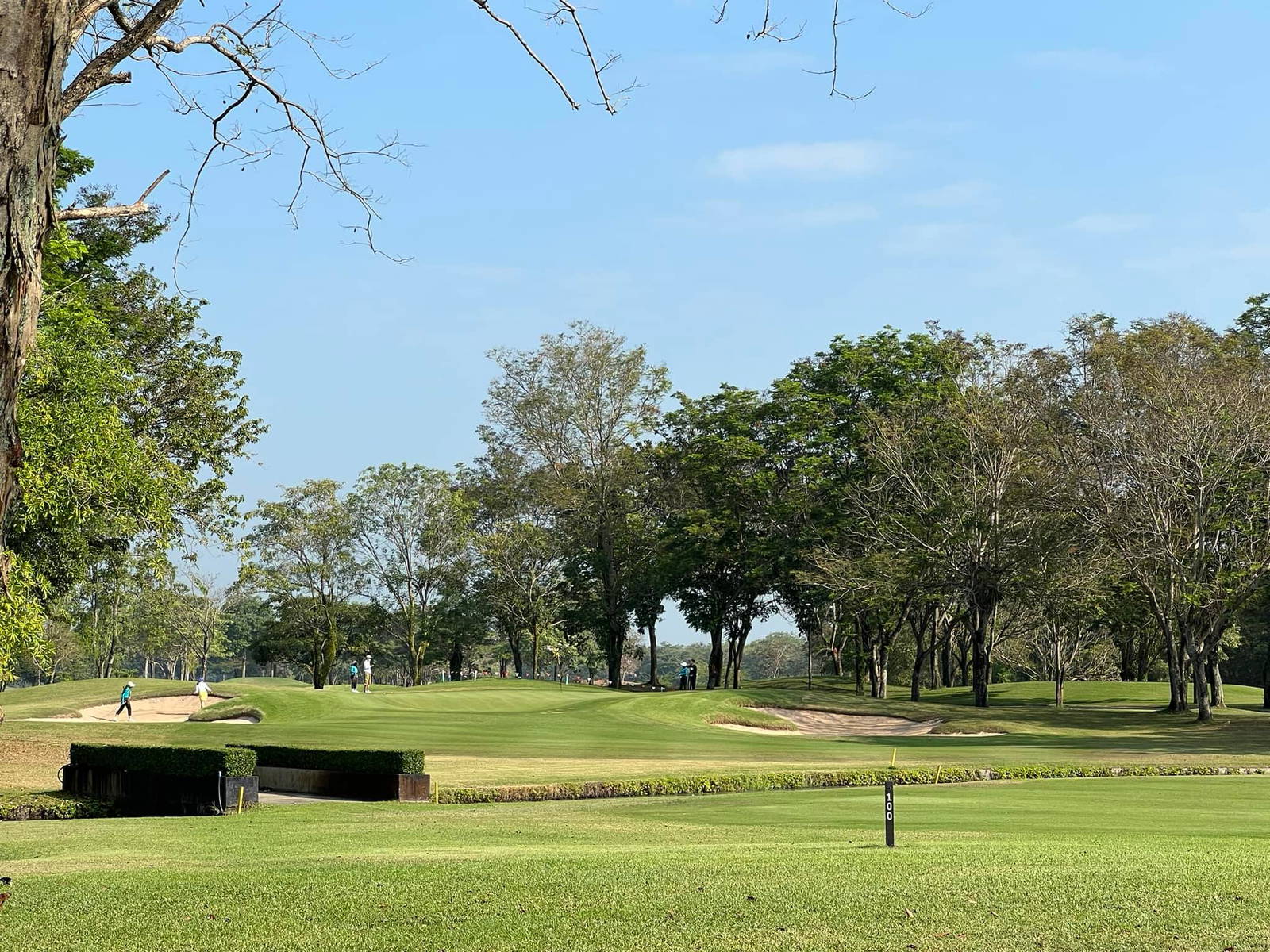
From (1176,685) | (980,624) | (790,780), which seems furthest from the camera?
(980,624)

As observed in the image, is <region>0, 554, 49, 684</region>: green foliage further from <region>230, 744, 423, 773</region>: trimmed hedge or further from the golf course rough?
<region>230, 744, 423, 773</region>: trimmed hedge

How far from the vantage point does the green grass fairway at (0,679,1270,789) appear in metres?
31.6

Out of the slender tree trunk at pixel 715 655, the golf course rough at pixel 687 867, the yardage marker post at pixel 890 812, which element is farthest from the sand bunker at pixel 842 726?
the yardage marker post at pixel 890 812

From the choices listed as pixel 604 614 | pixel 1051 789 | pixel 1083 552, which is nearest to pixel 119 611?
pixel 604 614

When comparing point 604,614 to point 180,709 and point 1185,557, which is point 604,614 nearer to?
point 180,709

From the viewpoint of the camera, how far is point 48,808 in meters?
21.3

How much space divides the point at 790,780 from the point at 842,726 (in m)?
22.5

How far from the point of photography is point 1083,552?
50500mm

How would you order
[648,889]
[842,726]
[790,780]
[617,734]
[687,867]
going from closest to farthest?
[648,889]
[687,867]
[790,780]
[617,734]
[842,726]

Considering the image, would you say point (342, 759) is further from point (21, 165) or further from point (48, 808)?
point (21, 165)

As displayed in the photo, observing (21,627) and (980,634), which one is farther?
(980,634)

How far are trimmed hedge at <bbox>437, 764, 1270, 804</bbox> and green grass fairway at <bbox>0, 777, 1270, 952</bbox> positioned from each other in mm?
7387

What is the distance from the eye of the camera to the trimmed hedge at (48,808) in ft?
68.7

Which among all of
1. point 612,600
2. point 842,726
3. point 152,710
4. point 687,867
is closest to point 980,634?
point 842,726
